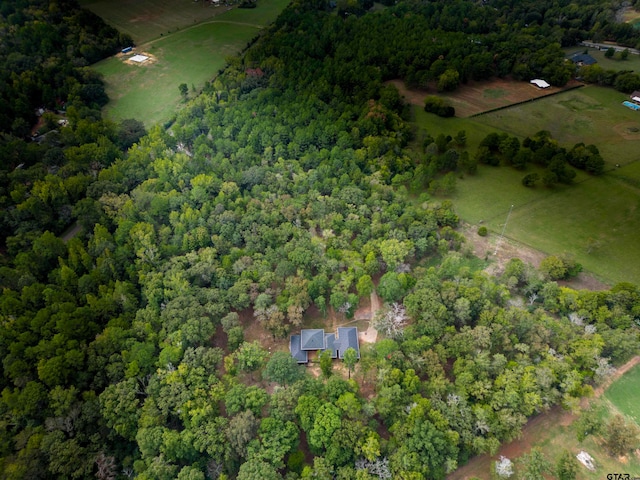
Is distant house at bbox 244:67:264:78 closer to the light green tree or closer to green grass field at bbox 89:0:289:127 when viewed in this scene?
green grass field at bbox 89:0:289:127

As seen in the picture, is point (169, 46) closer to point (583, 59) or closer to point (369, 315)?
point (369, 315)

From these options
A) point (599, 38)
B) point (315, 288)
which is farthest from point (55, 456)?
point (599, 38)

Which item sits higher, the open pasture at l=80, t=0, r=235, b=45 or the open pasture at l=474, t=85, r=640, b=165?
the open pasture at l=80, t=0, r=235, b=45

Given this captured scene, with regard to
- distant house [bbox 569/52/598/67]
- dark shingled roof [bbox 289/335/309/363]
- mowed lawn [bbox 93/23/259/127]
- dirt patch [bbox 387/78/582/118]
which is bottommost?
dark shingled roof [bbox 289/335/309/363]

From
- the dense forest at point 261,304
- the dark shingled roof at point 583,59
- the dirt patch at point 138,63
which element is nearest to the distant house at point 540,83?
the dark shingled roof at point 583,59

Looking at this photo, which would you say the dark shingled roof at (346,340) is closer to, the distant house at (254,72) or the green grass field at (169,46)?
the green grass field at (169,46)

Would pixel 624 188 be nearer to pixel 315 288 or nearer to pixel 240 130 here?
pixel 315 288

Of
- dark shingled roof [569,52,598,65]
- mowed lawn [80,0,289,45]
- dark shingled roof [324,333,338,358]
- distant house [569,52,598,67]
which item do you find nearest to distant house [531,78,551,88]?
distant house [569,52,598,67]
